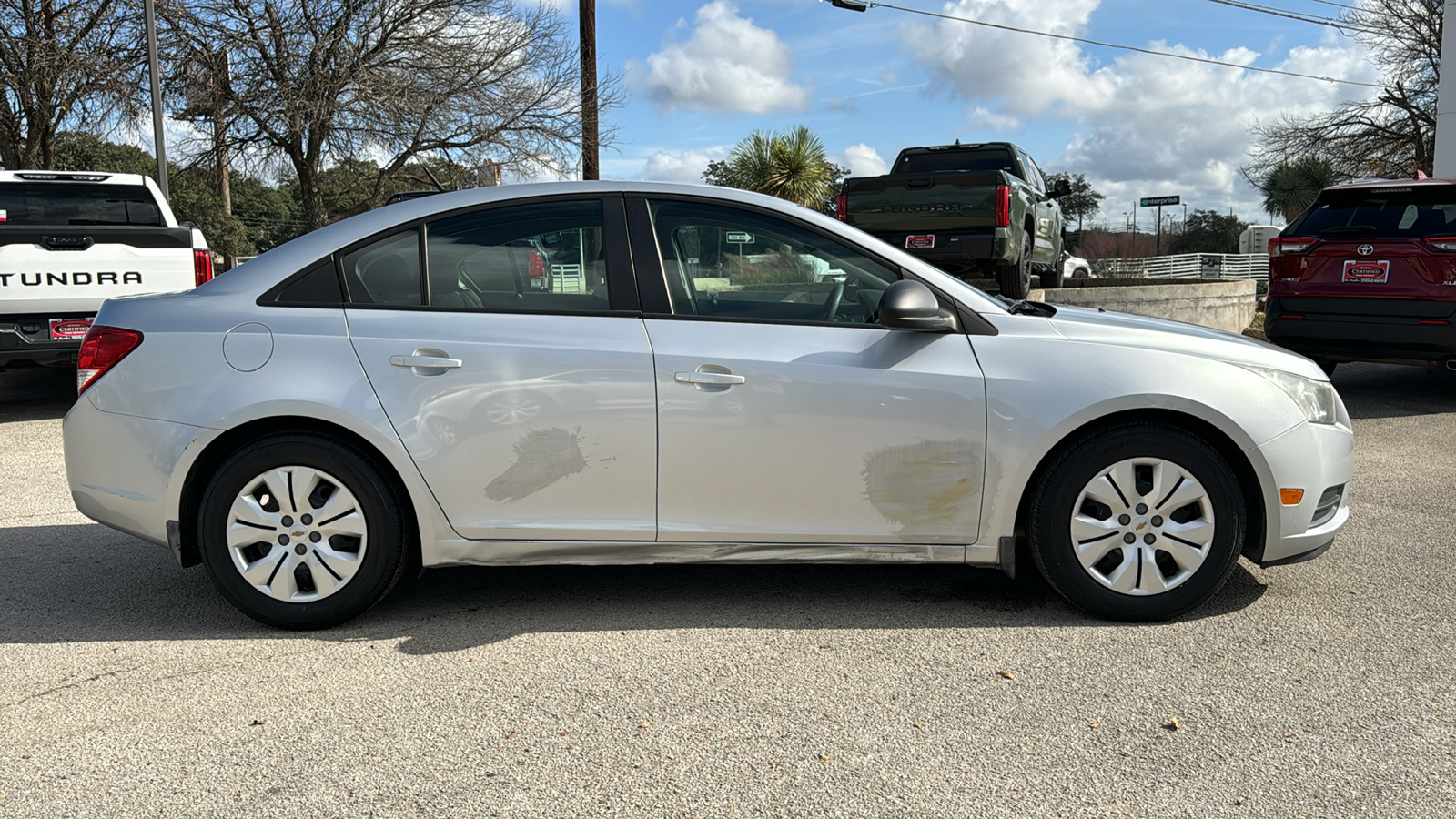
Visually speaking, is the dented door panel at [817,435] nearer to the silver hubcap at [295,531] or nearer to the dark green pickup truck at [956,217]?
the silver hubcap at [295,531]

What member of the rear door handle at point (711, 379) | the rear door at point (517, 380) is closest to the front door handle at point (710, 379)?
the rear door handle at point (711, 379)

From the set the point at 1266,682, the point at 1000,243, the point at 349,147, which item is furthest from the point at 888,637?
the point at 349,147

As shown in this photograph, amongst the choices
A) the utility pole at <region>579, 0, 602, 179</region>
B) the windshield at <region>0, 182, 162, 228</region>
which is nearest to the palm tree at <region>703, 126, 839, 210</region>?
the utility pole at <region>579, 0, 602, 179</region>

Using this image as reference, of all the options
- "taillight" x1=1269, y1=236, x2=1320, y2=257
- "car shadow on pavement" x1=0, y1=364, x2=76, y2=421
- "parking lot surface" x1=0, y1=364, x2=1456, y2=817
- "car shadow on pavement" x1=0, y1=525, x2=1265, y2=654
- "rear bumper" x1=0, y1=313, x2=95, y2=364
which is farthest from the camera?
"car shadow on pavement" x1=0, y1=364, x2=76, y2=421

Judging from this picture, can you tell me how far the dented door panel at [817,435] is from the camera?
3.91 m

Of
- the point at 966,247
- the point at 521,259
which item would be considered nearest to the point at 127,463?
the point at 521,259

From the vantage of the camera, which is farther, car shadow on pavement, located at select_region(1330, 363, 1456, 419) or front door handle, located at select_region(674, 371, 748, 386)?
car shadow on pavement, located at select_region(1330, 363, 1456, 419)

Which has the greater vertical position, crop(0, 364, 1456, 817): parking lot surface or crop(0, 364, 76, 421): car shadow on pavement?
crop(0, 364, 76, 421): car shadow on pavement

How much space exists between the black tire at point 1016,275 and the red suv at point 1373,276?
3.74 m

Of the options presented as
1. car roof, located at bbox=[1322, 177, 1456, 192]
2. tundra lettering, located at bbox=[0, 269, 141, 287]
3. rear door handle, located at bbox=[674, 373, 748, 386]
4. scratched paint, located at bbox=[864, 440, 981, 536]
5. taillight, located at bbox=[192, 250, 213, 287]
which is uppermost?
car roof, located at bbox=[1322, 177, 1456, 192]

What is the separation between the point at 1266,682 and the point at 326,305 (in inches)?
136

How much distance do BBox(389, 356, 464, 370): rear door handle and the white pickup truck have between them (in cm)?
600

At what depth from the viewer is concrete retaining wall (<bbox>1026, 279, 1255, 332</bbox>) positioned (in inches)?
543

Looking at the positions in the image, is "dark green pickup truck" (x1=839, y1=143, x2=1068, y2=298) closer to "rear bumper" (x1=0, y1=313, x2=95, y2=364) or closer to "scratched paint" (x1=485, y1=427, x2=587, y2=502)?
"rear bumper" (x1=0, y1=313, x2=95, y2=364)
